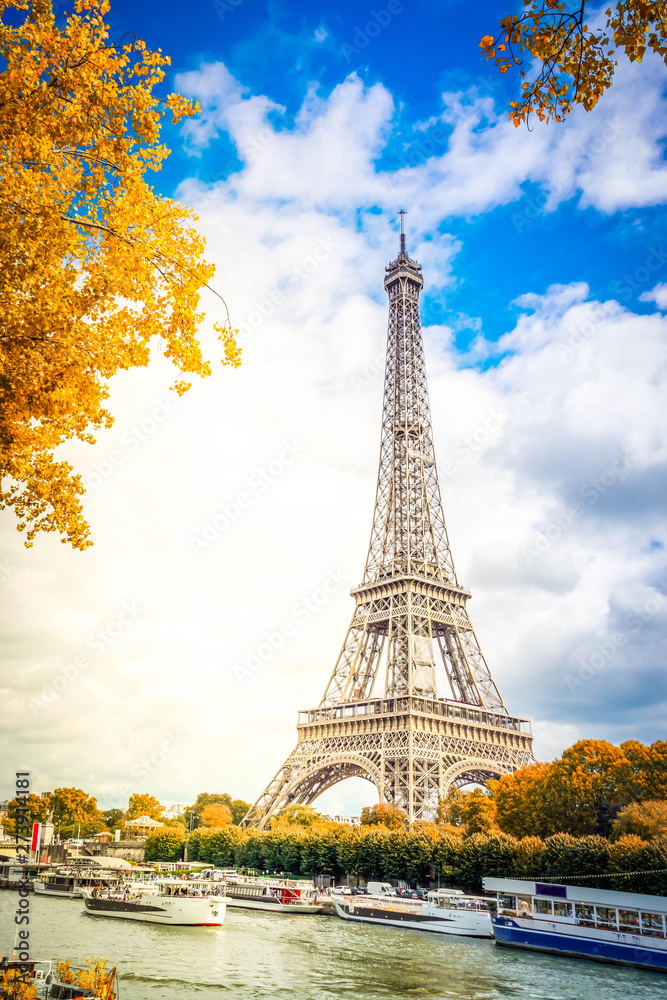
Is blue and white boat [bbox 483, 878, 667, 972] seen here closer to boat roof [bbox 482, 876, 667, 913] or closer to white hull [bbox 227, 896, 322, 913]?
boat roof [bbox 482, 876, 667, 913]

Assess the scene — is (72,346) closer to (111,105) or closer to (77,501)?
(77,501)

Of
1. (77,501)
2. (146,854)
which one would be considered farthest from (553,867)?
(146,854)

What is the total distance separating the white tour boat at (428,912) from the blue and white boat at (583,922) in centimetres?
262

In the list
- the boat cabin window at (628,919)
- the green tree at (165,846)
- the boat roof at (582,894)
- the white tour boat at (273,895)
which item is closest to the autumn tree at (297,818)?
the white tour boat at (273,895)

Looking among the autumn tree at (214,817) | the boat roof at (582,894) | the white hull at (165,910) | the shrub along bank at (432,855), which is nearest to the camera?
the boat roof at (582,894)

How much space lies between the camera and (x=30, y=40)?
830 cm

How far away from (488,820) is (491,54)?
2149 inches

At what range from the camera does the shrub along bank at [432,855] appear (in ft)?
120

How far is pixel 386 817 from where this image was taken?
58625 mm

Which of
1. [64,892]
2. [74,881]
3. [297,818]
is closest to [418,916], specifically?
[297,818]

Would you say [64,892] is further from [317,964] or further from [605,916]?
[605,916]

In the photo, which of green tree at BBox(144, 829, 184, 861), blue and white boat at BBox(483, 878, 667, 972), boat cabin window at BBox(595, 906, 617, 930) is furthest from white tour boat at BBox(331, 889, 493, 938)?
green tree at BBox(144, 829, 184, 861)

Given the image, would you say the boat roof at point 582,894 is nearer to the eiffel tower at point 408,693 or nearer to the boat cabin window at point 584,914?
the boat cabin window at point 584,914

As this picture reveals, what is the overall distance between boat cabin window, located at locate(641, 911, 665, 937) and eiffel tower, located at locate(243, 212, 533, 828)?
22.7 metres
